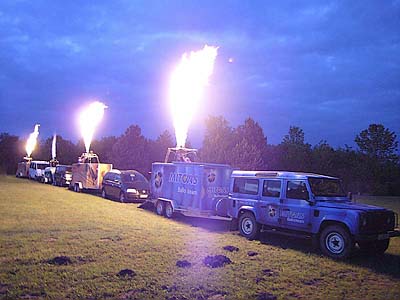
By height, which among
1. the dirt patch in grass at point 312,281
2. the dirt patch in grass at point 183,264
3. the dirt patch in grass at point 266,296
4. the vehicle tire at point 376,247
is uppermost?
the vehicle tire at point 376,247

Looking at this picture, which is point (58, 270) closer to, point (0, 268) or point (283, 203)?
point (0, 268)

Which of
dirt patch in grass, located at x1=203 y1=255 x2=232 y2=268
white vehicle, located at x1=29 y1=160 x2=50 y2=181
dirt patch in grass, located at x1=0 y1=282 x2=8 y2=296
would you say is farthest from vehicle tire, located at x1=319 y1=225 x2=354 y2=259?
white vehicle, located at x1=29 y1=160 x2=50 y2=181

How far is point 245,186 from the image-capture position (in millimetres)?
13766

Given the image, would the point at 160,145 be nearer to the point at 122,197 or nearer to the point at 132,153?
the point at 132,153

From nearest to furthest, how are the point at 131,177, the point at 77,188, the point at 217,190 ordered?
the point at 217,190 < the point at 131,177 < the point at 77,188

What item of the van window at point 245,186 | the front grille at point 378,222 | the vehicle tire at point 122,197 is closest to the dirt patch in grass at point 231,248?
the van window at point 245,186

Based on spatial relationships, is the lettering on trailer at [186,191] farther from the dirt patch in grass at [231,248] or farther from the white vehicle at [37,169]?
the white vehicle at [37,169]

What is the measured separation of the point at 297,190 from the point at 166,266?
487 centimetres

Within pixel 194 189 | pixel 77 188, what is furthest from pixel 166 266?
pixel 77 188

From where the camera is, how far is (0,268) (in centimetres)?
834

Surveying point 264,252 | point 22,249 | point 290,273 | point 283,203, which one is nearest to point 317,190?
point 283,203

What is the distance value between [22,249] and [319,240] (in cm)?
766

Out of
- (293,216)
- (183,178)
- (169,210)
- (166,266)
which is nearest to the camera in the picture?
(166,266)

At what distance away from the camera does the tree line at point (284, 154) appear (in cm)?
3309
